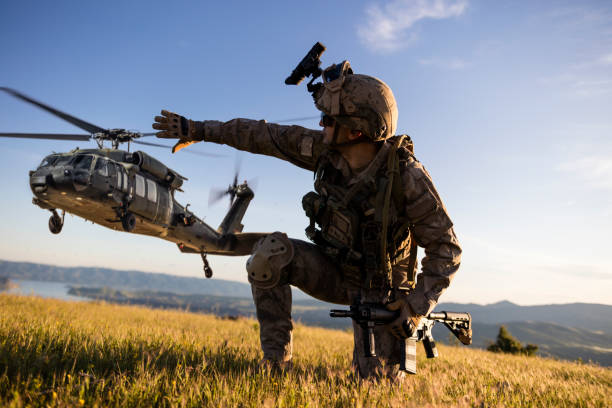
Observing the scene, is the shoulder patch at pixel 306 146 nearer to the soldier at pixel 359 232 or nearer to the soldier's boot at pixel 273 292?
the soldier at pixel 359 232

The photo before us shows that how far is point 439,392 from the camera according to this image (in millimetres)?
2314

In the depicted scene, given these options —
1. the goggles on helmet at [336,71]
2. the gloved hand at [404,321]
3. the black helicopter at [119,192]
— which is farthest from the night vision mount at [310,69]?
the black helicopter at [119,192]

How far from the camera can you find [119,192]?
970 centimetres

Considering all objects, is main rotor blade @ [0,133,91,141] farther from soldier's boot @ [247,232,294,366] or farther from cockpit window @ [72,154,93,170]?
soldier's boot @ [247,232,294,366]

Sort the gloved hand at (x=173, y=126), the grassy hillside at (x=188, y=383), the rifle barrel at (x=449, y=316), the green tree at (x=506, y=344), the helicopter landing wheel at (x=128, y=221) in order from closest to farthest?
the grassy hillside at (x=188, y=383) < the rifle barrel at (x=449, y=316) < the gloved hand at (x=173, y=126) < the helicopter landing wheel at (x=128, y=221) < the green tree at (x=506, y=344)

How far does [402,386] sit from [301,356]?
1562mm

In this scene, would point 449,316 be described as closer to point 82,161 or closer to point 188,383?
point 188,383

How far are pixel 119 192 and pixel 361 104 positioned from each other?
845 cm

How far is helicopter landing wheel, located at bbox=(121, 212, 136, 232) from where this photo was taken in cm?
991

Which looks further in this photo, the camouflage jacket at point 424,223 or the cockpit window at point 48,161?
the cockpit window at point 48,161

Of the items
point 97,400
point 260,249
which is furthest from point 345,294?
point 97,400

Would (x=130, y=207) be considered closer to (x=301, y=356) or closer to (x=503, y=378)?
(x=301, y=356)

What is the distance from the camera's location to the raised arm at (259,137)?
143 inches

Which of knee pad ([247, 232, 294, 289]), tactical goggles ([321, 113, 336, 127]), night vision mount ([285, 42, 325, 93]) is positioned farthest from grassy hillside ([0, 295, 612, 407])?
night vision mount ([285, 42, 325, 93])
